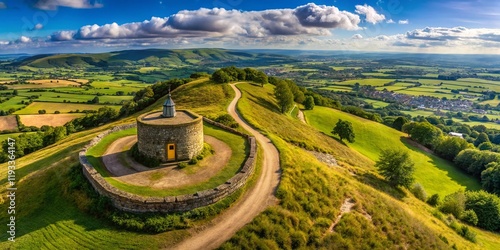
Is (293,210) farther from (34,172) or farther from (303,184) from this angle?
(34,172)

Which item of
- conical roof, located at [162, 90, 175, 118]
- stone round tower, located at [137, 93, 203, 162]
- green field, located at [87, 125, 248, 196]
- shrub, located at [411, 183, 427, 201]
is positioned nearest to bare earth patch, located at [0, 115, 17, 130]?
green field, located at [87, 125, 248, 196]

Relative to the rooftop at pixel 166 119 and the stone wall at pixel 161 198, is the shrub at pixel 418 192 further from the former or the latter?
the rooftop at pixel 166 119

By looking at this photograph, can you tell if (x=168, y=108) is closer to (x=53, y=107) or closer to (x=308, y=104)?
(x=308, y=104)

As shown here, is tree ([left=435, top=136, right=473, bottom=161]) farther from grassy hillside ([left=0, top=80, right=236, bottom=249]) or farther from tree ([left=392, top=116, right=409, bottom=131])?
grassy hillside ([left=0, top=80, right=236, bottom=249])

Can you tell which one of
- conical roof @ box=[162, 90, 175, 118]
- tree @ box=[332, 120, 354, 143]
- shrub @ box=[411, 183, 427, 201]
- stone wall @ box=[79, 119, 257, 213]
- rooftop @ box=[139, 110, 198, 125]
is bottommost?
shrub @ box=[411, 183, 427, 201]

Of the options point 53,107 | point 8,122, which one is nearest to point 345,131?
point 8,122

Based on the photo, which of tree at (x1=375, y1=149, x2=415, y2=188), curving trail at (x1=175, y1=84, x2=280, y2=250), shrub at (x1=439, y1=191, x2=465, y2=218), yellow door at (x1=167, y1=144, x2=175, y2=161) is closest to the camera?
curving trail at (x1=175, y1=84, x2=280, y2=250)

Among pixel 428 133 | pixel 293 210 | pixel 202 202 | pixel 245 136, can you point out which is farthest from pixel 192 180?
pixel 428 133
